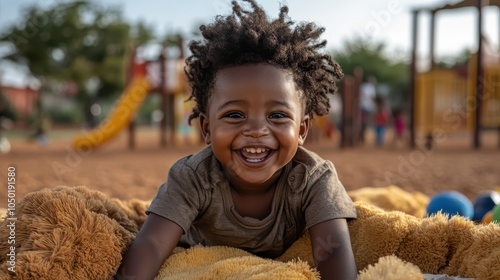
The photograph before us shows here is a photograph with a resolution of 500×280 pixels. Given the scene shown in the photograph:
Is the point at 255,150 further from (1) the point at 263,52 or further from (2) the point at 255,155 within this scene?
(1) the point at 263,52

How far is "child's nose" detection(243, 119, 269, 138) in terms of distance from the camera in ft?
5.70

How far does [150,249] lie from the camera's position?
173 cm

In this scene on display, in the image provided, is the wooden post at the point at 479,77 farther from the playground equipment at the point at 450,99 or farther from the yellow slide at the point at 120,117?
the yellow slide at the point at 120,117

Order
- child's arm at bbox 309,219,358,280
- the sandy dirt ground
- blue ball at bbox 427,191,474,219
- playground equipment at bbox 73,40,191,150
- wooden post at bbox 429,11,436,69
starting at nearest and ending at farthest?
child's arm at bbox 309,219,358,280 < blue ball at bbox 427,191,474,219 < the sandy dirt ground < wooden post at bbox 429,11,436,69 < playground equipment at bbox 73,40,191,150

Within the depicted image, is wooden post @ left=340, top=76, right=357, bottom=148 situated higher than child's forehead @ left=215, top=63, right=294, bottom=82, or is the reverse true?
child's forehead @ left=215, top=63, right=294, bottom=82

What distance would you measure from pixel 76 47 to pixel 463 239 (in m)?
32.5

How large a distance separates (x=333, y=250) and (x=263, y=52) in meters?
0.72

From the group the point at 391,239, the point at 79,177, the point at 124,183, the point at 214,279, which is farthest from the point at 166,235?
the point at 79,177

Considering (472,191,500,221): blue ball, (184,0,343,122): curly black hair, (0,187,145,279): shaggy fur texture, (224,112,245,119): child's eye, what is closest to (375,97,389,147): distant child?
(472,191,500,221): blue ball

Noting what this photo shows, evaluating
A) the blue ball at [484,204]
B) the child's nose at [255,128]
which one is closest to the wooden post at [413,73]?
the blue ball at [484,204]

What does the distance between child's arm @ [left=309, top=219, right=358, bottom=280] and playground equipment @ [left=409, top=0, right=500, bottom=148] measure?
9017mm

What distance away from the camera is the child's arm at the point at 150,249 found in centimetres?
171

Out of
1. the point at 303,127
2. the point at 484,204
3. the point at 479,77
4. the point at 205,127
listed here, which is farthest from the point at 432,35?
the point at 205,127

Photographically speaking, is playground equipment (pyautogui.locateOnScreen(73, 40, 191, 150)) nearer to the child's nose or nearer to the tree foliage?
the child's nose
